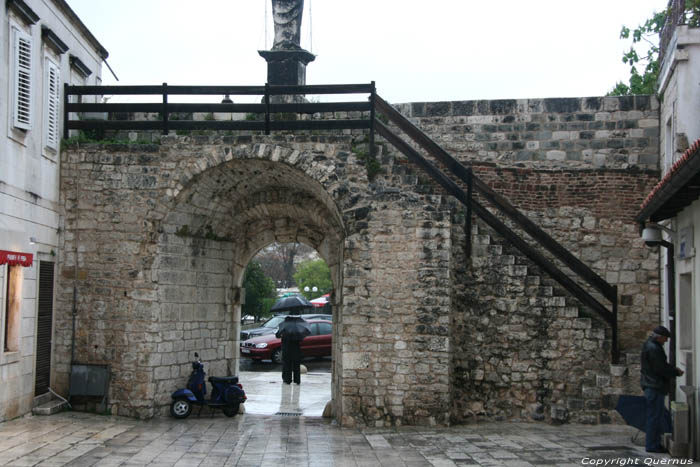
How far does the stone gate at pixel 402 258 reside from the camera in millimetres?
10117

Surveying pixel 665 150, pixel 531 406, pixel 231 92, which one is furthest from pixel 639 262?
pixel 231 92

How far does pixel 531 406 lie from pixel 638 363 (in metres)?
1.53

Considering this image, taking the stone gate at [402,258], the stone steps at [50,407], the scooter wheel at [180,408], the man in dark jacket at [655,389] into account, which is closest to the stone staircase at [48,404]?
the stone steps at [50,407]

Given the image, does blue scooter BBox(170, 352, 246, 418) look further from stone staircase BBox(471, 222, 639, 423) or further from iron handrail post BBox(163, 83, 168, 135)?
stone staircase BBox(471, 222, 639, 423)

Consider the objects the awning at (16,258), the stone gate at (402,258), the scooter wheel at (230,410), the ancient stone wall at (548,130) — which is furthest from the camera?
the ancient stone wall at (548,130)

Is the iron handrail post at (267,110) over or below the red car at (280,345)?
over

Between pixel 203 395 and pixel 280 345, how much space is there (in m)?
7.90

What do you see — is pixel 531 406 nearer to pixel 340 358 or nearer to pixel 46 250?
pixel 340 358

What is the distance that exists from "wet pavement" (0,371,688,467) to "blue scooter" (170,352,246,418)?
0.19 m

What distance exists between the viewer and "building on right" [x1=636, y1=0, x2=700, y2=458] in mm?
7512

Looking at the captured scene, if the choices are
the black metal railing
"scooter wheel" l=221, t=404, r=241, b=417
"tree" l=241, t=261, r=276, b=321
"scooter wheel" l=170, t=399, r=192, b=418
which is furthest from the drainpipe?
"tree" l=241, t=261, r=276, b=321

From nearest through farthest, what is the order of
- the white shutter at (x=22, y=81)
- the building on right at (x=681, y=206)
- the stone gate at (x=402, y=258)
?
the building on right at (x=681, y=206) < the white shutter at (x=22, y=81) < the stone gate at (x=402, y=258)

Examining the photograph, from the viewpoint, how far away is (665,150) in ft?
36.3

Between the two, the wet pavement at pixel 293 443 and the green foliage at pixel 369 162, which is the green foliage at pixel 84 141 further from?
the wet pavement at pixel 293 443
